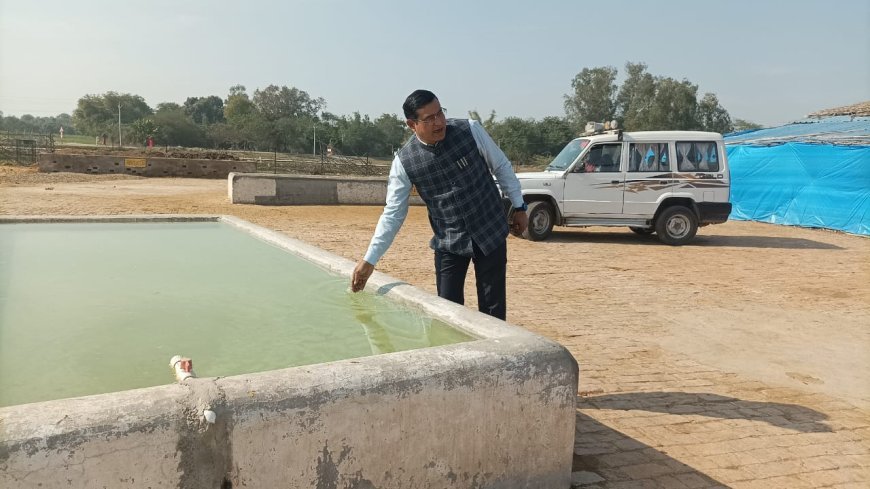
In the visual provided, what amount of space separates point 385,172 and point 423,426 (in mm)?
33728

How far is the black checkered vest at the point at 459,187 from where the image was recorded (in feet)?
10.7

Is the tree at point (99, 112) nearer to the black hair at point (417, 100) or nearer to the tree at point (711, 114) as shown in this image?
the tree at point (711, 114)

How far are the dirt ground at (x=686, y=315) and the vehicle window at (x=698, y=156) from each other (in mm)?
1475

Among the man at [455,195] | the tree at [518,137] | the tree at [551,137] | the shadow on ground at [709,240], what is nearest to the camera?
the man at [455,195]

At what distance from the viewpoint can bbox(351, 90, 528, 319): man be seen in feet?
10.6

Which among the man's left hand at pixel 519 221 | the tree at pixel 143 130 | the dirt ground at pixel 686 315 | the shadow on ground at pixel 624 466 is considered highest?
the tree at pixel 143 130

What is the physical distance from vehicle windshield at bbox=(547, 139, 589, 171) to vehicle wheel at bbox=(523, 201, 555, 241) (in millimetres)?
755

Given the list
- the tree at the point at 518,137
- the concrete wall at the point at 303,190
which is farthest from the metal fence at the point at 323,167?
the concrete wall at the point at 303,190

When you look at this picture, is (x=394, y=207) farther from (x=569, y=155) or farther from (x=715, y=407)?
(x=569, y=155)

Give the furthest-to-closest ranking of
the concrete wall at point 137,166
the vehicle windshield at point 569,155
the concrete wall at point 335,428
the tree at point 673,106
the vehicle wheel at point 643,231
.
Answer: the tree at point 673,106, the concrete wall at point 137,166, the vehicle wheel at point 643,231, the vehicle windshield at point 569,155, the concrete wall at point 335,428

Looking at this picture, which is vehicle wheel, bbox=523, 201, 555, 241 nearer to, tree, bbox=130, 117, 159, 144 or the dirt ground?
the dirt ground

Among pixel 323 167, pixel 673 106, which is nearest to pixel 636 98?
pixel 673 106

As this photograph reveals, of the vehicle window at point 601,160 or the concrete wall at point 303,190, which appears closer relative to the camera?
the vehicle window at point 601,160

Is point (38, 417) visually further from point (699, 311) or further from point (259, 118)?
point (259, 118)
